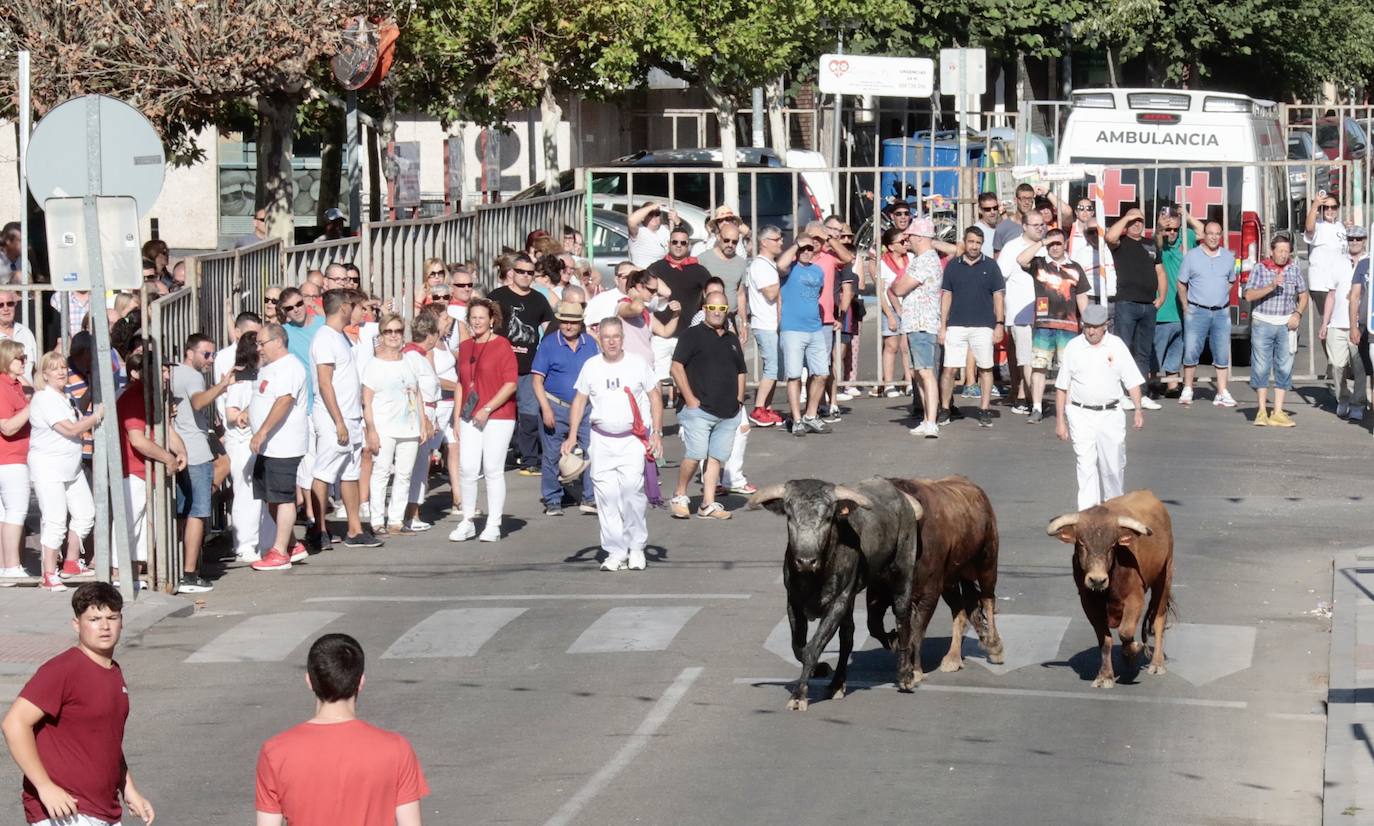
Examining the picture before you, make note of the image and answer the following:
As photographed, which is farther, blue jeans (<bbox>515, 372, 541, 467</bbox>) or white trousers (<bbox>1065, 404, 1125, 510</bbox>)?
blue jeans (<bbox>515, 372, 541, 467</bbox>)

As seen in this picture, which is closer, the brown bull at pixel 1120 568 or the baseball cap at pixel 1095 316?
the brown bull at pixel 1120 568

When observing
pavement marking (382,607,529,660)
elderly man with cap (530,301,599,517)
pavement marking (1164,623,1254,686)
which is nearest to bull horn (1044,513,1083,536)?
Result: pavement marking (1164,623,1254,686)

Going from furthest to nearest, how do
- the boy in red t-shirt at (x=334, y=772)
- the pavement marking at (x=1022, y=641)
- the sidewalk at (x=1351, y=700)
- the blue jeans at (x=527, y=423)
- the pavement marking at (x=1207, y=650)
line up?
the blue jeans at (x=527, y=423) < the pavement marking at (x=1022, y=641) < the pavement marking at (x=1207, y=650) < the sidewalk at (x=1351, y=700) < the boy in red t-shirt at (x=334, y=772)

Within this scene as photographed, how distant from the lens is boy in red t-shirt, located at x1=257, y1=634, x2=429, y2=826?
6316 mm

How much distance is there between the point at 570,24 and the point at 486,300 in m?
15.0

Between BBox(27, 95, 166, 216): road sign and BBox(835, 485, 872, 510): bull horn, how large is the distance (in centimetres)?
520

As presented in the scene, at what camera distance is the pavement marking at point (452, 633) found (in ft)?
42.5

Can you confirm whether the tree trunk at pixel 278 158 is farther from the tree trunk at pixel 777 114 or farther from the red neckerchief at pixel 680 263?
the tree trunk at pixel 777 114

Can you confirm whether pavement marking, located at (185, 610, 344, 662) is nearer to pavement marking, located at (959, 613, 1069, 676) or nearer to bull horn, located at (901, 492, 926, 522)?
bull horn, located at (901, 492, 926, 522)

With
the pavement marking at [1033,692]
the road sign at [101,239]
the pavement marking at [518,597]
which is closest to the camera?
the pavement marking at [1033,692]

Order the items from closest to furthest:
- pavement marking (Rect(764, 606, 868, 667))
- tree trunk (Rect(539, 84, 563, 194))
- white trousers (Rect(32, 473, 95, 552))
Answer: pavement marking (Rect(764, 606, 868, 667)) < white trousers (Rect(32, 473, 95, 552)) < tree trunk (Rect(539, 84, 563, 194))

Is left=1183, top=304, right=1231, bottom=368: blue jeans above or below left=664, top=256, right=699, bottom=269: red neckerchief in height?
below

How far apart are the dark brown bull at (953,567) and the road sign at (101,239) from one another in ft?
17.4

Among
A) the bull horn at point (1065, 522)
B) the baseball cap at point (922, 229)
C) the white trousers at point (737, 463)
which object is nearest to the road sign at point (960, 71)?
the baseball cap at point (922, 229)
